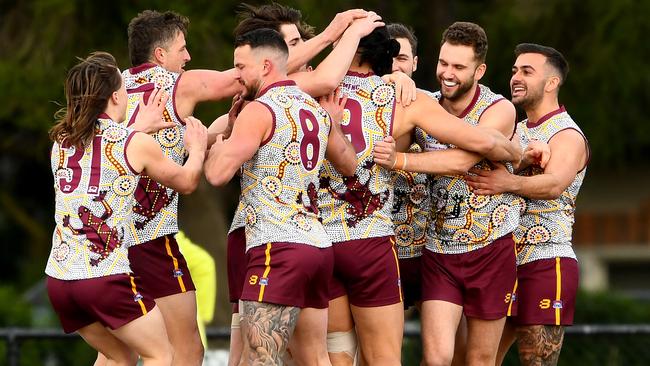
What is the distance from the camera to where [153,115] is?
7.98 m

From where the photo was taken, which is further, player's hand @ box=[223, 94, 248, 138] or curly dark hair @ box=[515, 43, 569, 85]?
curly dark hair @ box=[515, 43, 569, 85]

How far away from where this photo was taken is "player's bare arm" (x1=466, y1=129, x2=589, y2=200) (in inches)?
335

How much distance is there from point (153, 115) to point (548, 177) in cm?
255

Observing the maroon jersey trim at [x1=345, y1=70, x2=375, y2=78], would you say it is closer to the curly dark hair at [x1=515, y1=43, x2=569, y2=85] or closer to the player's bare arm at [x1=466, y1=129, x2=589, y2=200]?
the player's bare arm at [x1=466, y1=129, x2=589, y2=200]

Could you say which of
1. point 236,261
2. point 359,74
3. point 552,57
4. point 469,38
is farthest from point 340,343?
point 552,57

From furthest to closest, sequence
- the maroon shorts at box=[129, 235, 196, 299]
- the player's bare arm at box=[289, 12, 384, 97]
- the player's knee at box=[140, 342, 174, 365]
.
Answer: the maroon shorts at box=[129, 235, 196, 299]
the player's bare arm at box=[289, 12, 384, 97]
the player's knee at box=[140, 342, 174, 365]

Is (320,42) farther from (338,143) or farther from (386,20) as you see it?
(386,20)

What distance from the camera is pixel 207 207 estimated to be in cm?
1808

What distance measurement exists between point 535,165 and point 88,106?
304 centimetres

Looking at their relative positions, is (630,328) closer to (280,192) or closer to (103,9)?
(280,192)

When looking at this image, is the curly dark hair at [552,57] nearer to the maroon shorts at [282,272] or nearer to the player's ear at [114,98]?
the maroon shorts at [282,272]

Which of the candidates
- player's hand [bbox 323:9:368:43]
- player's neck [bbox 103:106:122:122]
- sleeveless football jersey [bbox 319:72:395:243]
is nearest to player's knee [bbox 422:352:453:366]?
sleeveless football jersey [bbox 319:72:395:243]

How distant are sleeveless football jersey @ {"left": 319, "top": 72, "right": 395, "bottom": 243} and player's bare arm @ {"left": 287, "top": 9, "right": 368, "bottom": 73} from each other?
1.03ft

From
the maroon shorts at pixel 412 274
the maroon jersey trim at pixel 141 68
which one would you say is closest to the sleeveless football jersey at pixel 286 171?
the maroon jersey trim at pixel 141 68
